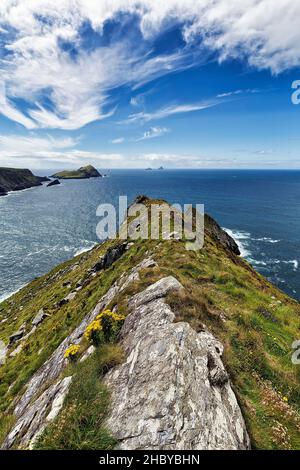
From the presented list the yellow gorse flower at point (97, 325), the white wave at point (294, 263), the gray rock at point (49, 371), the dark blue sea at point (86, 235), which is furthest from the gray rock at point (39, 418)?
the white wave at point (294, 263)

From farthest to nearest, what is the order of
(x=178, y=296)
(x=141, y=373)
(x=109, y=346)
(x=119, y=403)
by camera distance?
(x=178, y=296), (x=109, y=346), (x=141, y=373), (x=119, y=403)

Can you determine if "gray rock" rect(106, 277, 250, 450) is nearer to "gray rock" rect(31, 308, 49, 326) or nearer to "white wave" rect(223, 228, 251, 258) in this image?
"gray rock" rect(31, 308, 49, 326)

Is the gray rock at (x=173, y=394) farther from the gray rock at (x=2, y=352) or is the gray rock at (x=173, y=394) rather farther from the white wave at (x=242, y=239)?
the white wave at (x=242, y=239)

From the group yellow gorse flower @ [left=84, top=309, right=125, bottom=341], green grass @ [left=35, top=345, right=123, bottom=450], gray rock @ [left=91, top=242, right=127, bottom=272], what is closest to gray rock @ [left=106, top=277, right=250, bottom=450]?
green grass @ [left=35, top=345, right=123, bottom=450]

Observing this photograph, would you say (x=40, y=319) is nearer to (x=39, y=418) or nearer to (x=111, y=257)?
(x=111, y=257)

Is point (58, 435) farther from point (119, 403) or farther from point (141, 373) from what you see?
point (141, 373)

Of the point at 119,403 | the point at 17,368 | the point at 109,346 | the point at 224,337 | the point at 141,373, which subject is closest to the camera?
the point at 119,403
